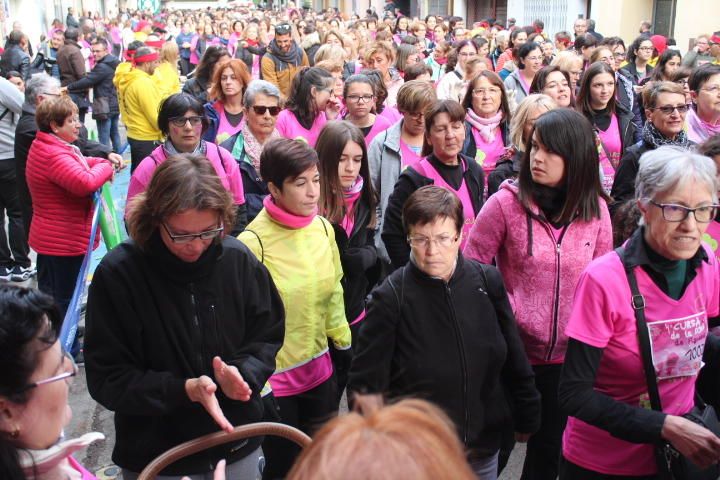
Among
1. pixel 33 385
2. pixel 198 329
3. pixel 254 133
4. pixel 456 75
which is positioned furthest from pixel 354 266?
pixel 456 75

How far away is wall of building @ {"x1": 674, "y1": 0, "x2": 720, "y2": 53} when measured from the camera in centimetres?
1791

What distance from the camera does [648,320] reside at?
2.58 metres

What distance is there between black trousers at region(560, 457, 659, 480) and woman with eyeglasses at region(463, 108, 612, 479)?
510 mm

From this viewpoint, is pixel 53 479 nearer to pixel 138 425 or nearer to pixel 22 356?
pixel 22 356

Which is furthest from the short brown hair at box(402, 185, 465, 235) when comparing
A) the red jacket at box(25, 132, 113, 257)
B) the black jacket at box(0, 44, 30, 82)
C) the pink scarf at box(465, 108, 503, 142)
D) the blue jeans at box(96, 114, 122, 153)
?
the black jacket at box(0, 44, 30, 82)

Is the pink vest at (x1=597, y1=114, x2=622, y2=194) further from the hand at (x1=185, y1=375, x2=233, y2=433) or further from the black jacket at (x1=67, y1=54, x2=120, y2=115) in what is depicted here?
the black jacket at (x1=67, y1=54, x2=120, y2=115)

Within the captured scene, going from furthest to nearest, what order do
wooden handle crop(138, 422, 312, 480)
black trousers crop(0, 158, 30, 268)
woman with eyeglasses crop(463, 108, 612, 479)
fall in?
black trousers crop(0, 158, 30, 268) < woman with eyeglasses crop(463, 108, 612, 479) < wooden handle crop(138, 422, 312, 480)

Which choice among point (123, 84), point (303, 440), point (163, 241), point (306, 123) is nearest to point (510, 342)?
point (303, 440)

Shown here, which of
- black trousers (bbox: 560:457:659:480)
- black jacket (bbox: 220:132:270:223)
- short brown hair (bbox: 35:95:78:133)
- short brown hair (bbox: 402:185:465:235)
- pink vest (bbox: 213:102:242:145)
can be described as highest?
short brown hair (bbox: 35:95:78:133)

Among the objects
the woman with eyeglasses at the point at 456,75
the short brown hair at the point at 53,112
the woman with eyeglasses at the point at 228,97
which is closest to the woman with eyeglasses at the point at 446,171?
the short brown hair at the point at 53,112

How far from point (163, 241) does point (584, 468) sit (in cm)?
169

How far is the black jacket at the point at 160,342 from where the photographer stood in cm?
260

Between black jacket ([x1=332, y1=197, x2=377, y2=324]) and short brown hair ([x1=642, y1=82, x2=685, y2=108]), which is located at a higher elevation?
short brown hair ([x1=642, y1=82, x2=685, y2=108])

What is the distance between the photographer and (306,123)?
6.31 meters
